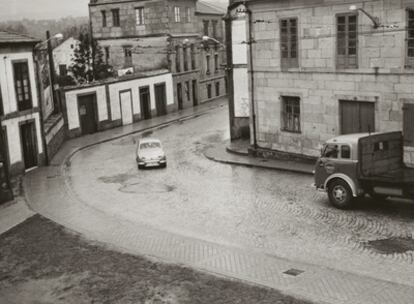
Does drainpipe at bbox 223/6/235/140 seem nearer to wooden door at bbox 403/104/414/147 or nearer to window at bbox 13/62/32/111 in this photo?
window at bbox 13/62/32/111

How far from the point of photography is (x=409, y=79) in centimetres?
2356

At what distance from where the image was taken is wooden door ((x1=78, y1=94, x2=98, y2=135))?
42.7m

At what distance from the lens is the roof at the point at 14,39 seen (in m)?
27.6

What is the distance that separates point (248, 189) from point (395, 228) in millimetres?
7389

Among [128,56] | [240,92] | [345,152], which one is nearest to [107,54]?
[128,56]

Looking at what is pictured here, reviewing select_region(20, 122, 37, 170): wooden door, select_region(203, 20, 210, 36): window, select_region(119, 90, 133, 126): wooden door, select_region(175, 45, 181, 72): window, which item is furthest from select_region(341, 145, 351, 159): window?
select_region(203, 20, 210, 36): window

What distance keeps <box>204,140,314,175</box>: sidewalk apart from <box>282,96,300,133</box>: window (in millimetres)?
1691

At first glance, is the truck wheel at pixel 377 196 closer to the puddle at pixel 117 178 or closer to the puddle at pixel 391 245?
the puddle at pixel 391 245

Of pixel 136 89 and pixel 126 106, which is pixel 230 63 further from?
pixel 136 89

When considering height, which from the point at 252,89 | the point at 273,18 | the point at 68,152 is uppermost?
the point at 273,18

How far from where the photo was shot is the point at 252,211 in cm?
2038

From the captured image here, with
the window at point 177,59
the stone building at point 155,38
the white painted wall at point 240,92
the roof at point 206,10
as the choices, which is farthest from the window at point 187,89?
the white painted wall at point 240,92

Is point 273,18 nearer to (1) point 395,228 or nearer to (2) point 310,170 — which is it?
(2) point 310,170

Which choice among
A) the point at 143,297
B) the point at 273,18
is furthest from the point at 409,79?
the point at 143,297
